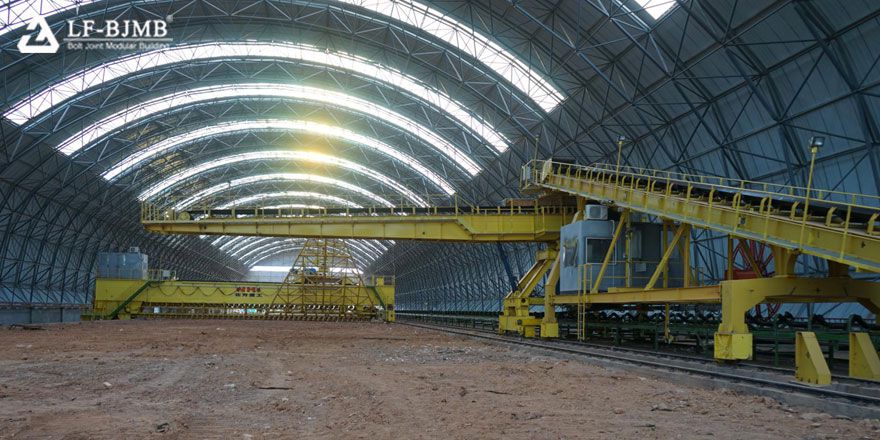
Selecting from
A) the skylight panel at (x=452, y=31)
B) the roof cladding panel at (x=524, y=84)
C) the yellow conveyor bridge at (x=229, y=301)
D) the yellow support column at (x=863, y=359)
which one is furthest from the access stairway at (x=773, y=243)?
the yellow conveyor bridge at (x=229, y=301)

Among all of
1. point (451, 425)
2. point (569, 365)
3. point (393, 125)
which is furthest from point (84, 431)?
point (393, 125)

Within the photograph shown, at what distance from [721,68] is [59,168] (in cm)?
4054

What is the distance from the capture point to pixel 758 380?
35.7ft

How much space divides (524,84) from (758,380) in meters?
25.7

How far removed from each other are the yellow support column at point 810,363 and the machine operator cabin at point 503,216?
0.06 m

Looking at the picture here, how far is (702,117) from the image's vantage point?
2523 cm

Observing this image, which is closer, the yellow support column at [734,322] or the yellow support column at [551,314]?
the yellow support column at [734,322]

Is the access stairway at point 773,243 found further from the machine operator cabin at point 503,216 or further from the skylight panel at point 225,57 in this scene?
the skylight panel at point 225,57

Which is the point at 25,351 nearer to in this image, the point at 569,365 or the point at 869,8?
the point at 569,365

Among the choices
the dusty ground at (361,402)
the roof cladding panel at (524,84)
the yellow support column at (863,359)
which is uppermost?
the roof cladding panel at (524,84)

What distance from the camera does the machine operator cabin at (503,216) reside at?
9422 mm

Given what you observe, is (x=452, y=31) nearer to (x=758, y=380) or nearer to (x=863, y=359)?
(x=758, y=380)

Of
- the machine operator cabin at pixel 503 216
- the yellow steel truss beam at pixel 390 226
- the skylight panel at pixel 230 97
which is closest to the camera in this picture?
the machine operator cabin at pixel 503 216

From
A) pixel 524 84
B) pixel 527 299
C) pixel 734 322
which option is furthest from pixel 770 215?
pixel 524 84
